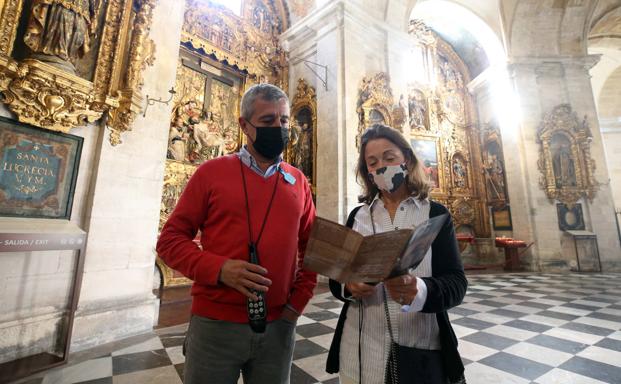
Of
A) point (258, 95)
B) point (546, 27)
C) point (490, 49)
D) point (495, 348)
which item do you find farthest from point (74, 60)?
point (546, 27)

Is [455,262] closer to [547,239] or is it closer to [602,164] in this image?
[547,239]

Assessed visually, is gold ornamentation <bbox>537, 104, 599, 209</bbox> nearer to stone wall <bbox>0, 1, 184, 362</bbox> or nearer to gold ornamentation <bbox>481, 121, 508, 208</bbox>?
gold ornamentation <bbox>481, 121, 508, 208</bbox>

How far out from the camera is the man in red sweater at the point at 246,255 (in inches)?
42.1

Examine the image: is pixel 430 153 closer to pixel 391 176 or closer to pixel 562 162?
pixel 562 162

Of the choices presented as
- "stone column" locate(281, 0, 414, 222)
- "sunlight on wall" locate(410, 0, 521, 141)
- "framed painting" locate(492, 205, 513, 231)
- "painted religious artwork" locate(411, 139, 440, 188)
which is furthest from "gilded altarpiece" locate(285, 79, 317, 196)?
"framed painting" locate(492, 205, 513, 231)

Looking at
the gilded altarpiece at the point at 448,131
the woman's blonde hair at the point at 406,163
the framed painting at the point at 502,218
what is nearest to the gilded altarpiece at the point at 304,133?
the gilded altarpiece at the point at 448,131

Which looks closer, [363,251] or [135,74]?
[363,251]

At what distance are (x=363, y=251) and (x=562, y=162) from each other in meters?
12.4

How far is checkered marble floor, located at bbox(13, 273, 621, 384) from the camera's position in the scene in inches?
88.6

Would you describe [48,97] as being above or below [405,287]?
above

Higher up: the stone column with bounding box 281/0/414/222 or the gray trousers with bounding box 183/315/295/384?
the stone column with bounding box 281/0/414/222

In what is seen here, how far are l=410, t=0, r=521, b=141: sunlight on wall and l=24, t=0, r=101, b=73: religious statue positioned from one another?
11566mm

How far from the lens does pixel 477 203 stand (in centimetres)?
1202

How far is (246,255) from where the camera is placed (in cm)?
117
